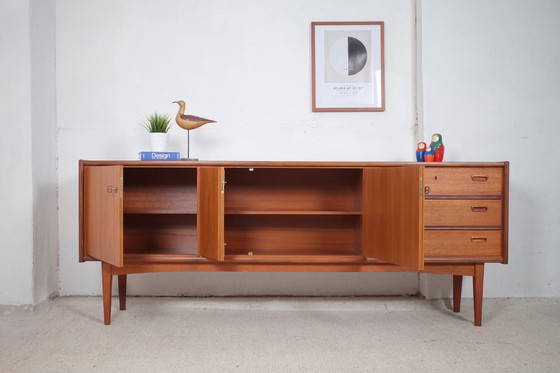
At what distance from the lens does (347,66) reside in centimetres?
312

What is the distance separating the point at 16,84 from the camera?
9.12ft

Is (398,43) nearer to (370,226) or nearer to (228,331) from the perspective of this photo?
(370,226)

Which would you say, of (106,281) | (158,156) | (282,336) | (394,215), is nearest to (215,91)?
(158,156)

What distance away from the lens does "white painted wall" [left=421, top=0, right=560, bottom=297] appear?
3029mm

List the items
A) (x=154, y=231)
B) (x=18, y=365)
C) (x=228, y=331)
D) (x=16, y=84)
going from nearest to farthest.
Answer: (x=18, y=365)
(x=228, y=331)
(x=16, y=84)
(x=154, y=231)

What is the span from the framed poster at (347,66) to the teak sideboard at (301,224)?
508 millimetres

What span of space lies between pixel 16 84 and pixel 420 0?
2.58 meters

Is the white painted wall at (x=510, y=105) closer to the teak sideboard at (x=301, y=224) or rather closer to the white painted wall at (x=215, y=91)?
the white painted wall at (x=215, y=91)

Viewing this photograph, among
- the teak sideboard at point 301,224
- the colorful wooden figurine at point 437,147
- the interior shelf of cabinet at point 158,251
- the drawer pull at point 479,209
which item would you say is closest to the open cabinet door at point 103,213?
the teak sideboard at point 301,224

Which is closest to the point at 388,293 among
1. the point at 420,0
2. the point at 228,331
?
the point at 228,331

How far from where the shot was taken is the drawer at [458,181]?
2.41m

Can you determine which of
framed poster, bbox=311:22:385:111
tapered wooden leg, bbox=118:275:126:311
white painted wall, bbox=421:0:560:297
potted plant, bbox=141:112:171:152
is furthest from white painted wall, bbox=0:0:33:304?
white painted wall, bbox=421:0:560:297

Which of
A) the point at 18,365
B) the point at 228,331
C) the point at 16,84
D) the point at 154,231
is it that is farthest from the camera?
the point at 154,231

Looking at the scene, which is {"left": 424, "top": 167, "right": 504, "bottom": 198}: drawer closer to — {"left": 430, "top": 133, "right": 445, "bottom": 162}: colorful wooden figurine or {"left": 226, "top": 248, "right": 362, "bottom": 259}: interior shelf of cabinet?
{"left": 430, "top": 133, "right": 445, "bottom": 162}: colorful wooden figurine
